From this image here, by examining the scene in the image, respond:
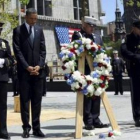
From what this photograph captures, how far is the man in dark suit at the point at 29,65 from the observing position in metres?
7.18

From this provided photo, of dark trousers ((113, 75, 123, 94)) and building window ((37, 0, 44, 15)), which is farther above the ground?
building window ((37, 0, 44, 15))

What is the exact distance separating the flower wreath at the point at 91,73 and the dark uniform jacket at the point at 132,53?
1.03 metres

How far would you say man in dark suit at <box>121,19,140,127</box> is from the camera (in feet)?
26.8

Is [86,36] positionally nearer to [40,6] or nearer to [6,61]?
[6,61]

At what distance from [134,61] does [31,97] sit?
2.25m

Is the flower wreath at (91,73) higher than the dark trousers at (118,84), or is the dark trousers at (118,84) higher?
the flower wreath at (91,73)

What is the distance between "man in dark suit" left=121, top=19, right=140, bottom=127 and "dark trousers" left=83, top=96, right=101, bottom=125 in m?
0.83

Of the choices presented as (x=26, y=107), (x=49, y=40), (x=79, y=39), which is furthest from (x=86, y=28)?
(x=49, y=40)

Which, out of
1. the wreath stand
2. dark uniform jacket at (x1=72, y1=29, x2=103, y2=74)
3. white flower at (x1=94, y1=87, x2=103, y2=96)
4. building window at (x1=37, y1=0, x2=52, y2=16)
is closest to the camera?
the wreath stand

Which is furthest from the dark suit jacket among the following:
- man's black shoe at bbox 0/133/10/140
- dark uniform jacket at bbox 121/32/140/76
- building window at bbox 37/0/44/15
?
building window at bbox 37/0/44/15

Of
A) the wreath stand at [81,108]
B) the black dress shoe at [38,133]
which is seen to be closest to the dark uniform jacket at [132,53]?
the wreath stand at [81,108]

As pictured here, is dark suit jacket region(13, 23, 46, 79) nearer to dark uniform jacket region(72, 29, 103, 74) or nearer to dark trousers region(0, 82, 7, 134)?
dark trousers region(0, 82, 7, 134)

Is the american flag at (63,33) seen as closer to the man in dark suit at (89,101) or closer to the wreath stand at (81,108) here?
the man in dark suit at (89,101)

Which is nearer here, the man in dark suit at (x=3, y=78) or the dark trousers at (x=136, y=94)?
the man in dark suit at (x=3, y=78)
